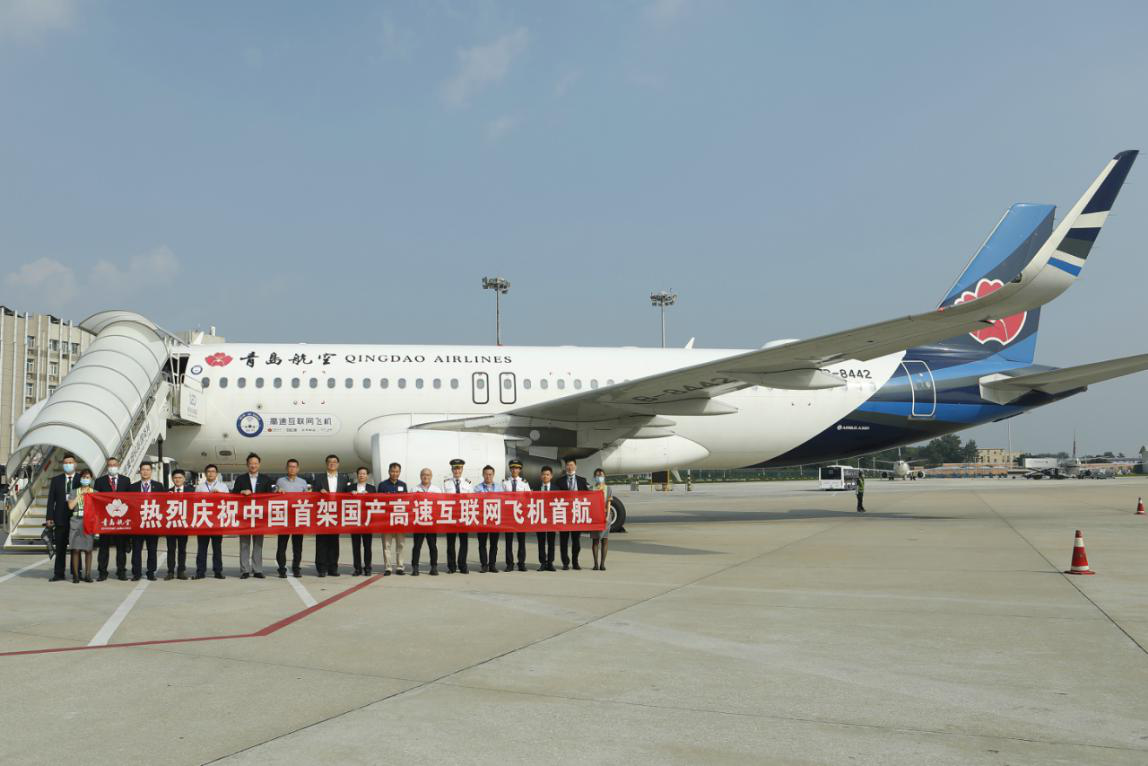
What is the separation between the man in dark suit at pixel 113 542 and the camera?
10.4 meters

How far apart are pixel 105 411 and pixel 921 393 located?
659 inches

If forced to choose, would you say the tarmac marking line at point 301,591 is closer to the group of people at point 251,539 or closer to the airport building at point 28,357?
the group of people at point 251,539

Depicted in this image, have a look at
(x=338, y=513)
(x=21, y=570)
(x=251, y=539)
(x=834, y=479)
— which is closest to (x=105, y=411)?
(x=21, y=570)

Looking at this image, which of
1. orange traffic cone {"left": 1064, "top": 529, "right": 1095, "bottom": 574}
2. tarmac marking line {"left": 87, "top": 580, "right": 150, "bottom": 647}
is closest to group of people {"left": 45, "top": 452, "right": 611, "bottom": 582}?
tarmac marking line {"left": 87, "top": 580, "right": 150, "bottom": 647}

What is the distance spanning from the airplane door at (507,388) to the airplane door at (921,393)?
930 cm

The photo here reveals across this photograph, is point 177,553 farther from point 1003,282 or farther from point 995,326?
point 1003,282

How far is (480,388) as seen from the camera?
17219 millimetres

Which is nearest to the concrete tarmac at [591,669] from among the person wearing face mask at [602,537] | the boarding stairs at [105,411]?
the person wearing face mask at [602,537]

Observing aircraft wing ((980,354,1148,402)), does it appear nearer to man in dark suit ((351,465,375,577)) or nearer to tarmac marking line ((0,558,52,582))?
man in dark suit ((351,465,375,577))

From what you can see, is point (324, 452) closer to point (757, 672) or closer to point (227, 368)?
point (227, 368)

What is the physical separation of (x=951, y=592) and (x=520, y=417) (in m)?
8.09

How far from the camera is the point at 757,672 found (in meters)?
5.75

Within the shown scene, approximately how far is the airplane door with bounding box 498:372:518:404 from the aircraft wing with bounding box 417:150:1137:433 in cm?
191

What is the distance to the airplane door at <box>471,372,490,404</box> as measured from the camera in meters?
17.1
